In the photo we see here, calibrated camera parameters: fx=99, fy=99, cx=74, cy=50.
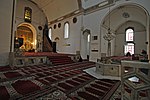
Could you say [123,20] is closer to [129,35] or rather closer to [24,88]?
[129,35]

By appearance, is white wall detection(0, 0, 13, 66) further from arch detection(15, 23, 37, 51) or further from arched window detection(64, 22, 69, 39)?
arch detection(15, 23, 37, 51)

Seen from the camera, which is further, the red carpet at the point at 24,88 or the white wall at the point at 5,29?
the white wall at the point at 5,29

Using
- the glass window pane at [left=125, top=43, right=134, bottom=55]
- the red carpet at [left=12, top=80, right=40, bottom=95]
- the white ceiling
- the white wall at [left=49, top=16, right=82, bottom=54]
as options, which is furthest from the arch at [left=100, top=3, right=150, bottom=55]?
the red carpet at [left=12, top=80, right=40, bottom=95]

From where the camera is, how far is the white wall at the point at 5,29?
5652 millimetres

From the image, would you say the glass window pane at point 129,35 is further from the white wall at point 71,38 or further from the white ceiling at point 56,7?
the white ceiling at point 56,7

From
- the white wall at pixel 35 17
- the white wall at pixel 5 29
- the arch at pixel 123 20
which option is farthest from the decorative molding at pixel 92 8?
the white wall at pixel 5 29

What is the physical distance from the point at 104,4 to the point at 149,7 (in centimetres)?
405

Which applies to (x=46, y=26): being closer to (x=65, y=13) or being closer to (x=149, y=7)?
(x=65, y=13)

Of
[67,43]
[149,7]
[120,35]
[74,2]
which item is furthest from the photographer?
[120,35]

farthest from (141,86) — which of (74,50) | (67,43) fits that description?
(67,43)

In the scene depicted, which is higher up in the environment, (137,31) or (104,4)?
(104,4)

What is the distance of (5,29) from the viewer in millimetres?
5773

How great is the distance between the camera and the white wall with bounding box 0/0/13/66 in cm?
565

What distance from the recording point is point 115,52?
17.4 metres
